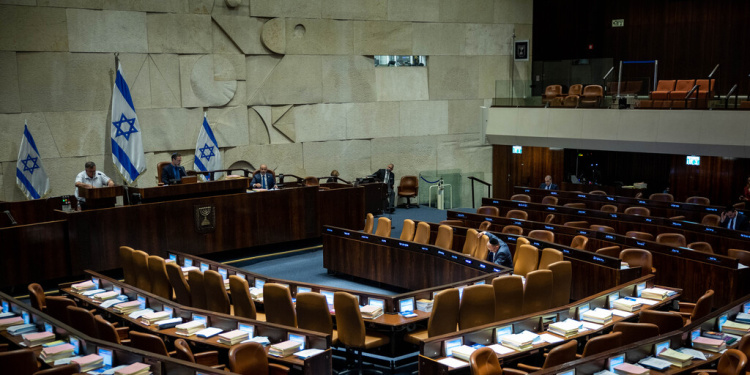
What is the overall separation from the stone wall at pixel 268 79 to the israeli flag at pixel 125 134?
423 mm

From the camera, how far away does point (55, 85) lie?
1359 centimetres

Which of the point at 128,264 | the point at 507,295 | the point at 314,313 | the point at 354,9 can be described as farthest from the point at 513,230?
the point at 354,9

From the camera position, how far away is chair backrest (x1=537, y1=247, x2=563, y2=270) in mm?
9117

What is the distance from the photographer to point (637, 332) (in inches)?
252

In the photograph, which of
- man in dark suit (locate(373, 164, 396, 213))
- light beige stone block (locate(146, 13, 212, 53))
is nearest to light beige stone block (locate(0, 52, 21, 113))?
light beige stone block (locate(146, 13, 212, 53))

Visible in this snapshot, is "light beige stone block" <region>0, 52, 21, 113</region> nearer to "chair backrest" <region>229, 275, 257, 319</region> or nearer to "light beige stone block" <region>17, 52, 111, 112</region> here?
"light beige stone block" <region>17, 52, 111, 112</region>

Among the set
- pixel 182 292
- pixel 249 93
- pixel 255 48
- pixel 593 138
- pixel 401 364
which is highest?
pixel 255 48

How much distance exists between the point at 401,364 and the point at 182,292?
113 inches

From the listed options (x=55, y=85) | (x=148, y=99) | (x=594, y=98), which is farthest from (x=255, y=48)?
(x=594, y=98)

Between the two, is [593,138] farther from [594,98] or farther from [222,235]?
[222,235]

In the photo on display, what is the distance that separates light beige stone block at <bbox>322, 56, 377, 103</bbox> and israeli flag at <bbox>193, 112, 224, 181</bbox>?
10.4 feet

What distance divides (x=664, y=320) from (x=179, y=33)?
37.6ft

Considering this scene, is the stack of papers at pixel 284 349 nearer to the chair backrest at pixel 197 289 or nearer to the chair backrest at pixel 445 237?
the chair backrest at pixel 197 289

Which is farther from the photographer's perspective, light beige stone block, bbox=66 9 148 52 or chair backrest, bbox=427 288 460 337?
light beige stone block, bbox=66 9 148 52
